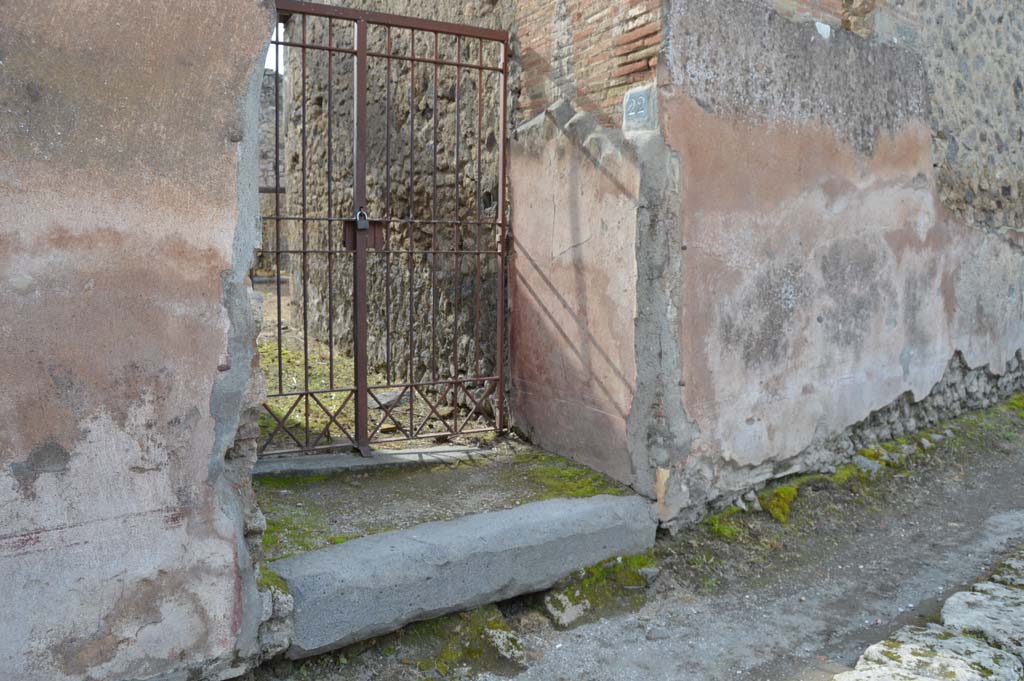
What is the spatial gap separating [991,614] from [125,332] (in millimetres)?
3403

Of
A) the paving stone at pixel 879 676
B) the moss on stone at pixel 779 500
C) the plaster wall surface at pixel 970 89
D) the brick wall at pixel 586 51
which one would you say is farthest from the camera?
the plaster wall surface at pixel 970 89

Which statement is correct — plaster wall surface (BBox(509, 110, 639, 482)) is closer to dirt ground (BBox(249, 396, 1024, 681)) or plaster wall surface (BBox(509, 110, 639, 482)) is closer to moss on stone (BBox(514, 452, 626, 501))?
moss on stone (BBox(514, 452, 626, 501))

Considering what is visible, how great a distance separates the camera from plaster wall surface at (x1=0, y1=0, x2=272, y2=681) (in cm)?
237

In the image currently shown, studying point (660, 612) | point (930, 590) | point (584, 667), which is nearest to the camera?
point (584, 667)

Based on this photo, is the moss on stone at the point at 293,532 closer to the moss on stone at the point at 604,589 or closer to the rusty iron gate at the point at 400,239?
the rusty iron gate at the point at 400,239

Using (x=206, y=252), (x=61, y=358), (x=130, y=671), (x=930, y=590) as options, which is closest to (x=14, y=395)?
(x=61, y=358)

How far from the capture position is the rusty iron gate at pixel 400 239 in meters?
4.34

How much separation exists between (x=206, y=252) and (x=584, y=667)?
6.68 feet

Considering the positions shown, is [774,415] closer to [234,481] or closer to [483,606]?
[483,606]

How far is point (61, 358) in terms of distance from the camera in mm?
2428

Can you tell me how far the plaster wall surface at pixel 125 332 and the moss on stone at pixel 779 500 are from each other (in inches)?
107

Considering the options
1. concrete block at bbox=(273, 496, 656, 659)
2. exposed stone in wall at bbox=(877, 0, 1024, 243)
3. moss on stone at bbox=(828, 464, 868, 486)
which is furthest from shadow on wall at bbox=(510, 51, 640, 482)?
exposed stone in wall at bbox=(877, 0, 1024, 243)

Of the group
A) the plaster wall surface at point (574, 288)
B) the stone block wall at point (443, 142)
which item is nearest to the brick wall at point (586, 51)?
the stone block wall at point (443, 142)

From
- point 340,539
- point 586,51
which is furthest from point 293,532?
point 586,51
